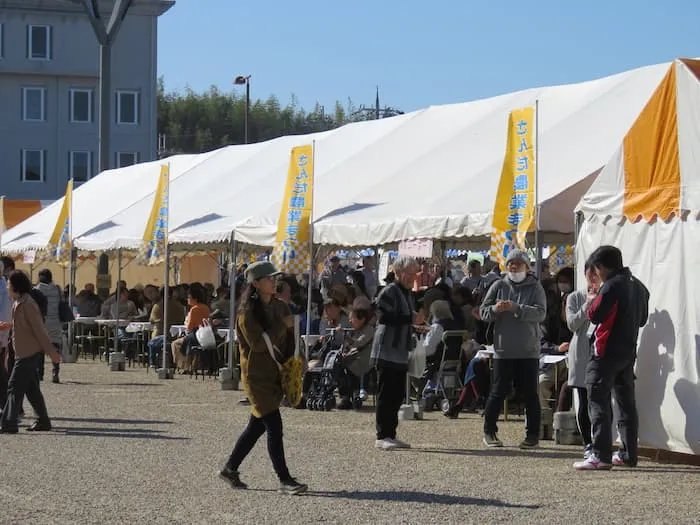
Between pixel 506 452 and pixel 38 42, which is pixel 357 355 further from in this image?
pixel 38 42

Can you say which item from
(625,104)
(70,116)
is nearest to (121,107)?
(70,116)

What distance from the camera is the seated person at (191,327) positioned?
22.0 meters

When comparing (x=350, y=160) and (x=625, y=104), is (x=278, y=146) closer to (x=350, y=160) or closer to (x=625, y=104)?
(x=350, y=160)

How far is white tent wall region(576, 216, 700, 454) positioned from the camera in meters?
10.8

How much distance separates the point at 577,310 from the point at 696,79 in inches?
80.2

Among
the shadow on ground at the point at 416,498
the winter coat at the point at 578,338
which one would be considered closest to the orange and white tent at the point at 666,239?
the winter coat at the point at 578,338

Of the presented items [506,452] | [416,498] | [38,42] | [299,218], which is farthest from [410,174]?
[38,42]

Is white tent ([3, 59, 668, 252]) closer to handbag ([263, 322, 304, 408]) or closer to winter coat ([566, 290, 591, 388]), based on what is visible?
winter coat ([566, 290, 591, 388])

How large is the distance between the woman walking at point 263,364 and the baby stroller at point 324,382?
21.8 ft

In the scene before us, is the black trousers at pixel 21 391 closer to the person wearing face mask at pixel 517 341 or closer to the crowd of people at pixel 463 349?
the crowd of people at pixel 463 349

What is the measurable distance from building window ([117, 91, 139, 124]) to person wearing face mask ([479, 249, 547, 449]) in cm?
5176

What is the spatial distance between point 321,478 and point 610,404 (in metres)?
A: 2.35

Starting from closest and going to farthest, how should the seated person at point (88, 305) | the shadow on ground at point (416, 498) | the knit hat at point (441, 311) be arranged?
the shadow on ground at point (416, 498)
the knit hat at point (441, 311)
the seated person at point (88, 305)

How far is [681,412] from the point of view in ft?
35.7
